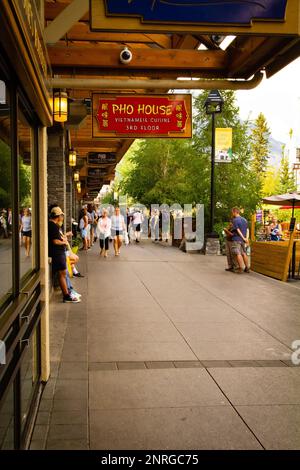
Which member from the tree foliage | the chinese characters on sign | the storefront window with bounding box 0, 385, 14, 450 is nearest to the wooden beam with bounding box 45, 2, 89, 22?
the storefront window with bounding box 0, 385, 14, 450

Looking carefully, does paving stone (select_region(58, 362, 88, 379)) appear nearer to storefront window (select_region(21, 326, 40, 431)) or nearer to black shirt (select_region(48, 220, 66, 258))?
storefront window (select_region(21, 326, 40, 431))

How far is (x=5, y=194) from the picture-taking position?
9.85 ft

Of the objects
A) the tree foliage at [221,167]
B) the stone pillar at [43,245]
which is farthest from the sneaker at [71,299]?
the tree foliage at [221,167]

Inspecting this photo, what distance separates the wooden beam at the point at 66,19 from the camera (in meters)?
4.73

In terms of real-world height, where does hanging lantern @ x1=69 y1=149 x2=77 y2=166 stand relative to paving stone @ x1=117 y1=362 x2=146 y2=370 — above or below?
above

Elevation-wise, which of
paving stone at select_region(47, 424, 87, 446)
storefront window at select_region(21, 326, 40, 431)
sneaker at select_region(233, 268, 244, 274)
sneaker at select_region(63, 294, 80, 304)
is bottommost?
sneaker at select_region(233, 268, 244, 274)

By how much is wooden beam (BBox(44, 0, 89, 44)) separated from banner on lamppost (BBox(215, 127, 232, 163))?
46.4ft

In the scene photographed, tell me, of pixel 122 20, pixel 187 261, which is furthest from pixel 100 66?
pixel 187 261

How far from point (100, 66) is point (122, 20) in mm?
2513

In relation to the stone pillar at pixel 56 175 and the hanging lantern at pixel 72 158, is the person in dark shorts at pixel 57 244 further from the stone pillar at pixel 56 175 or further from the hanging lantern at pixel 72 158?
the hanging lantern at pixel 72 158

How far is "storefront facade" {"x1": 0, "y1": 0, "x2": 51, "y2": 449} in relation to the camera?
2611 millimetres

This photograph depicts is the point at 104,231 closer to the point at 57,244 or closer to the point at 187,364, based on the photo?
the point at 57,244

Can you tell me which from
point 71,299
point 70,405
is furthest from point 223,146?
point 70,405

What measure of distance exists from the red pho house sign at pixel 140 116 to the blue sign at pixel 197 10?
371 cm
